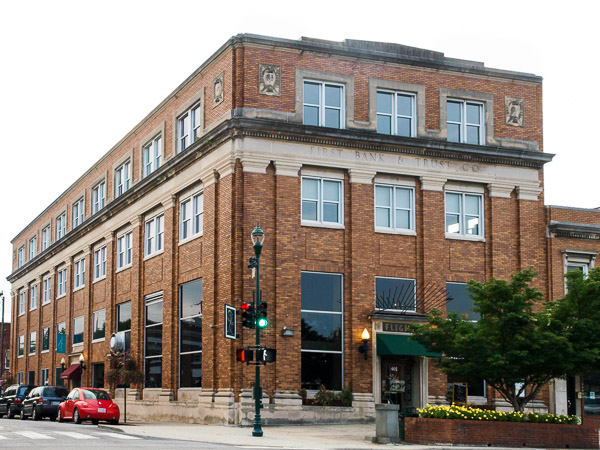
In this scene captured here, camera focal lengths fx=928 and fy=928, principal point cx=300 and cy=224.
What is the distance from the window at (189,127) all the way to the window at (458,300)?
1217cm

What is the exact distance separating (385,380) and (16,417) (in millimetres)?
21060

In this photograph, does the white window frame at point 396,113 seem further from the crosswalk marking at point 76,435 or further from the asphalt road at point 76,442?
the crosswalk marking at point 76,435

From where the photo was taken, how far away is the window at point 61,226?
63875 millimetres

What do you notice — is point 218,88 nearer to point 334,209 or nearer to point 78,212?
point 334,209

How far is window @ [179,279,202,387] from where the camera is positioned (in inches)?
1485

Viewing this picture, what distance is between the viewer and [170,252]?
41156mm

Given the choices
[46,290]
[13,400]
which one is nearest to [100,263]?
[13,400]

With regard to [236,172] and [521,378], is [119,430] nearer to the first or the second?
[236,172]

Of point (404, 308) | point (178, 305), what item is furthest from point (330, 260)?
point (178, 305)

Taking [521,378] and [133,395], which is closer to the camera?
[521,378]

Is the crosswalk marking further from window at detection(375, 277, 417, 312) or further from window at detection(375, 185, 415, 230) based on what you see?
window at detection(375, 185, 415, 230)

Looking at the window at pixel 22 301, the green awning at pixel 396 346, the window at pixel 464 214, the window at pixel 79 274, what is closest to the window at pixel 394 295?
the green awning at pixel 396 346

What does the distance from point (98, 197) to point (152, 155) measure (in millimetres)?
11385

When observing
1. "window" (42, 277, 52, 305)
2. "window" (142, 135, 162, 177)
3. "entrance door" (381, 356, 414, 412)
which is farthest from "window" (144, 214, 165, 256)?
"window" (42, 277, 52, 305)
